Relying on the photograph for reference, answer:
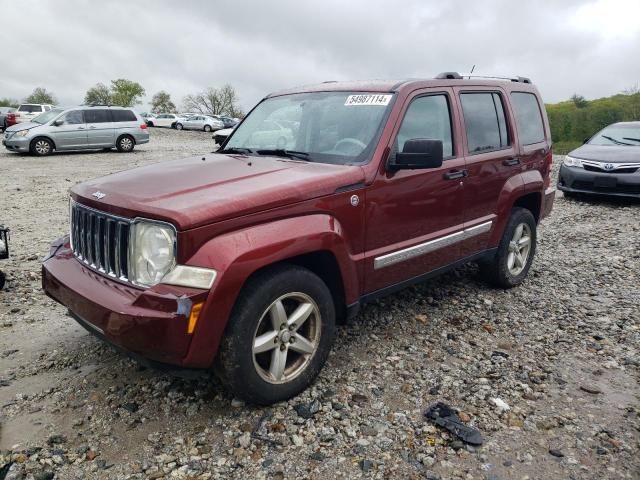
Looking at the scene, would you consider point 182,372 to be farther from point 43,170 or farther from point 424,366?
point 43,170

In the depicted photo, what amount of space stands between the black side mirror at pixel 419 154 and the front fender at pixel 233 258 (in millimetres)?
850

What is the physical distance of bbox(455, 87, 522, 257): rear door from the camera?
4.32 metres

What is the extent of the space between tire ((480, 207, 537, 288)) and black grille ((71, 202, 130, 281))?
337 centimetres

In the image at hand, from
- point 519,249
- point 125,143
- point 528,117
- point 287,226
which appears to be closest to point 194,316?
point 287,226

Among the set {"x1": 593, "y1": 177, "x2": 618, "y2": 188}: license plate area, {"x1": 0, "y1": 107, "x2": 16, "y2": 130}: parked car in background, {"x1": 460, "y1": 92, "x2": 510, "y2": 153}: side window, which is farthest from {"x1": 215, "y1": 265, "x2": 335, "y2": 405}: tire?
{"x1": 0, "y1": 107, "x2": 16, "y2": 130}: parked car in background

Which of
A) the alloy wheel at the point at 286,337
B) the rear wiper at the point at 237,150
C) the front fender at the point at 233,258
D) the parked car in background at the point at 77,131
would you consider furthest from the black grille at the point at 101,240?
the parked car in background at the point at 77,131

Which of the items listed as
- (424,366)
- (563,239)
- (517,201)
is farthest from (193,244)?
(563,239)

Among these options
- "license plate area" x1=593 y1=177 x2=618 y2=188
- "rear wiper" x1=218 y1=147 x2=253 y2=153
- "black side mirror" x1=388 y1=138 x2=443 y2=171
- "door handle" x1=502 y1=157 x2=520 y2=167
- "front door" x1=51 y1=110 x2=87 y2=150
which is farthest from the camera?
"front door" x1=51 y1=110 x2=87 y2=150

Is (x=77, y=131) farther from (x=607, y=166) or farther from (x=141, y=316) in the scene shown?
(x=141, y=316)

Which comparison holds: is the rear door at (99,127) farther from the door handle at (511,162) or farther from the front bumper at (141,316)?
the front bumper at (141,316)

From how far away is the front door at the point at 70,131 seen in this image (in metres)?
17.2

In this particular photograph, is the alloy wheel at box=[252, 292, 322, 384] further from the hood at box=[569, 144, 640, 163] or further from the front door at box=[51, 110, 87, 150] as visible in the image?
the front door at box=[51, 110, 87, 150]

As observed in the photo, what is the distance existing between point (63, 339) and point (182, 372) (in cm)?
175

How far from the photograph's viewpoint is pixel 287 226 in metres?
2.95
